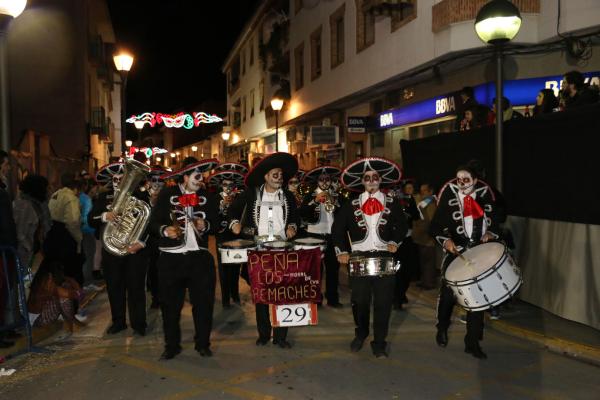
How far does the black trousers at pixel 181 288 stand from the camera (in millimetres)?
6500

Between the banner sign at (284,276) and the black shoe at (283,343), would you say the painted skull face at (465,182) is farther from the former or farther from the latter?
the black shoe at (283,343)

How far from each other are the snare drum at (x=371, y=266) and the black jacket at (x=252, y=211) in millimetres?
1034

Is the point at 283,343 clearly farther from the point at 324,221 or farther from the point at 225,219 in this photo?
the point at 225,219

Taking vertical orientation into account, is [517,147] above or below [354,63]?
below

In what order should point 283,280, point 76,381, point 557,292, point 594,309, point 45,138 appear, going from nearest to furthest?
point 76,381, point 283,280, point 594,309, point 557,292, point 45,138

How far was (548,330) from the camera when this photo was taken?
7266 mm

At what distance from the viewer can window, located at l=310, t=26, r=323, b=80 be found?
23.9 m

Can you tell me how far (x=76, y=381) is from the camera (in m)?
5.75

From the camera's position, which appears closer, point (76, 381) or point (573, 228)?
point (76, 381)

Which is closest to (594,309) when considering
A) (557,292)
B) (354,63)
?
(557,292)

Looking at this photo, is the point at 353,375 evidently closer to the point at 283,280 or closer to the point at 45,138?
the point at 283,280

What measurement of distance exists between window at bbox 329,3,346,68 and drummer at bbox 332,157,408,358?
49.6 feet

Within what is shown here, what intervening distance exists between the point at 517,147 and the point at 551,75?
16.3ft

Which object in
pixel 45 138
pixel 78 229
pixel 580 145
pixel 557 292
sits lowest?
pixel 557 292
